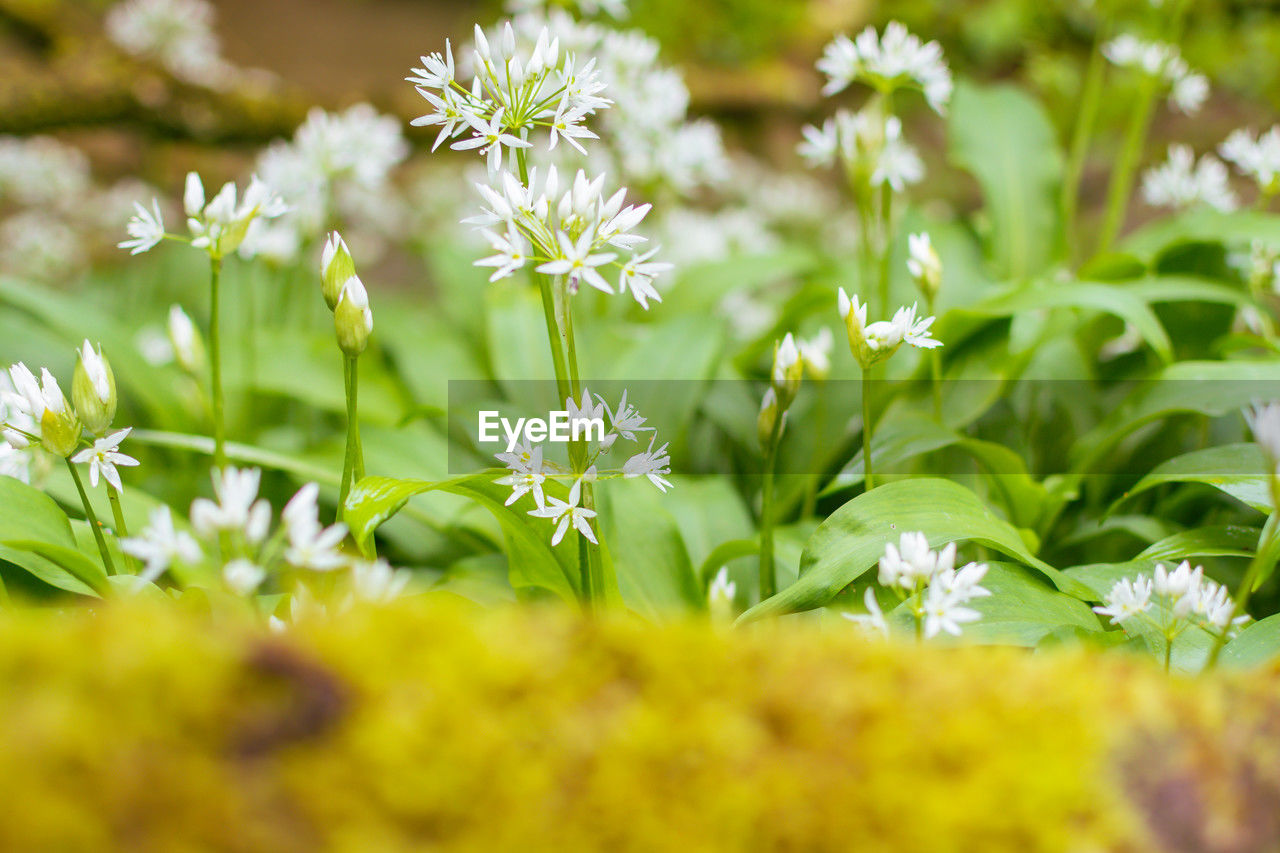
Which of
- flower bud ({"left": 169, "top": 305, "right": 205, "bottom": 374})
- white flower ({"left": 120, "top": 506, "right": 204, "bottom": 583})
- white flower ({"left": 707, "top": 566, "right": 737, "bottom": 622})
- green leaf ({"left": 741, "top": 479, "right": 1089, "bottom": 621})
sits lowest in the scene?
white flower ({"left": 707, "top": 566, "right": 737, "bottom": 622})

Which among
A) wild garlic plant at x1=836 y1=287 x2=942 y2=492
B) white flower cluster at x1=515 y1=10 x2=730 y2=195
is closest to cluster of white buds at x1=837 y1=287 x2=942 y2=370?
wild garlic plant at x1=836 y1=287 x2=942 y2=492

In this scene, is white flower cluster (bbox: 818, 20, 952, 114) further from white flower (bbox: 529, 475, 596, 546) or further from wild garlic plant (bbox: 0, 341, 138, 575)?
wild garlic plant (bbox: 0, 341, 138, 575)

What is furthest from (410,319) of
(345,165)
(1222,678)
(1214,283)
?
(1222,678)

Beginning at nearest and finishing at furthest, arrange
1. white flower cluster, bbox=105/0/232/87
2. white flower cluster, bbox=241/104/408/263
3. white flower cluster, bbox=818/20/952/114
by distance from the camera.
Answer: white flower cluster, bbox=818/20/952/114 → white flower cluster, bbox=241/104/408/263 → white flower cluster, bbox=105/0/232/87

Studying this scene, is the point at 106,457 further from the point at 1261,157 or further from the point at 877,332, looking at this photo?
the point at 1261,157

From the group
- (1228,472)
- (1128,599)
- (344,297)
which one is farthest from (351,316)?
(1228,472)

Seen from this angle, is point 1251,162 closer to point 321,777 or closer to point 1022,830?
point 1022,830

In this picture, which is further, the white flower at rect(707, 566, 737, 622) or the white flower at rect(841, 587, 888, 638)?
the white flower at rect(707, 566, 737, 622)
